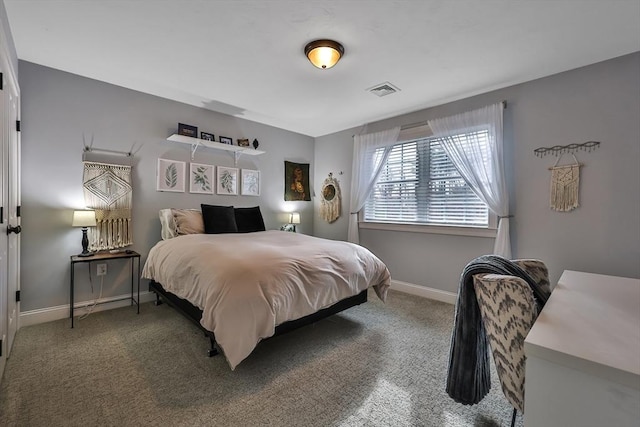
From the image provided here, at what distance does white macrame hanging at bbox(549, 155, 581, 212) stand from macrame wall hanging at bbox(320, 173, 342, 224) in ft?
9.28

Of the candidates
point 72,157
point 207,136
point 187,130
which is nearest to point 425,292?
point 207,136

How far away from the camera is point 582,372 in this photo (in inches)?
27.5

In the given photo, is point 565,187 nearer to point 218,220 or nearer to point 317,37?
point 317,37

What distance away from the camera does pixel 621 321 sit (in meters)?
0.99

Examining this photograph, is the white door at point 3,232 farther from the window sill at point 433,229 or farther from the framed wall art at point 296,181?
the window sill at point 433,229

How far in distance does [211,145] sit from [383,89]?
2.32m

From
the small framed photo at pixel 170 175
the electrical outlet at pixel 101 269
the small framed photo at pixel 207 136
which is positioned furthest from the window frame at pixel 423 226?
the electrical outlet at pixel 101 269

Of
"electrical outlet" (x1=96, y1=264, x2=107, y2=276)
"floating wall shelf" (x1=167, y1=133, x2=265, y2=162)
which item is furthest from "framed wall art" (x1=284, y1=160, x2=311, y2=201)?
"electrical outlet" (x1=96, y1=264, x2=107, y2=276)

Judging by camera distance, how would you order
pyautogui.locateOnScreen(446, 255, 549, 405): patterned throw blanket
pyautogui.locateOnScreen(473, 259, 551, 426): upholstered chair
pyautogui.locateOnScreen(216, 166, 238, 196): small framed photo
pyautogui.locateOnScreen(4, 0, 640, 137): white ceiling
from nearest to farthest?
pyautogui.locateOnScreen(473, 259, 551, 426): upholstered chair
pyautogui.locateOnScreen(446, 255, 549, 405): patterned throw blanket
pyautogui.locateOnScreen(4, 0, 640, 137): white ceiling
pyautogui.locateOnScreen(216, 166, 238, 196): small framed photo

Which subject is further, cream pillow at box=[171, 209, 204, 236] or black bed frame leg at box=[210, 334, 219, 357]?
cream pillow at box=[171, 209, 204, 236]

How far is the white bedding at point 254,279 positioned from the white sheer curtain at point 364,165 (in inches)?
62.8

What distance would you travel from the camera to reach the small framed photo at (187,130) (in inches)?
138

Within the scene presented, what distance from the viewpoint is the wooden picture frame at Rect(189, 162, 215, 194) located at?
3.75 meters

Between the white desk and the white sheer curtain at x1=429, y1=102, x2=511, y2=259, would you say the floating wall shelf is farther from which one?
the white desk
